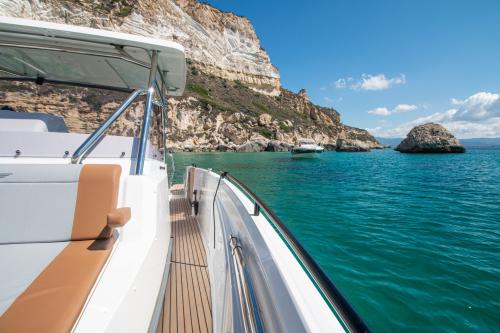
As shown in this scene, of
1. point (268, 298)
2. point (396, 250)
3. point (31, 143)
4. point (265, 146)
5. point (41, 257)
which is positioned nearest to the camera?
point (268, 298)

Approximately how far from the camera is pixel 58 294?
1048 mm

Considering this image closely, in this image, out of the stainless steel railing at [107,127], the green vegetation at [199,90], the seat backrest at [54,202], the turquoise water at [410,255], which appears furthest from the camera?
the green vegetation at [199,90]

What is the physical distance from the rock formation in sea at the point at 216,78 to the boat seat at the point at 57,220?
41662 mm

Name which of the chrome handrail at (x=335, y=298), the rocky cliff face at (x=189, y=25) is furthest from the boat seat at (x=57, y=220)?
the rocky cliff face at (x=189, y=25)

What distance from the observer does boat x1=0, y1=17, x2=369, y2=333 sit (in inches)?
37.7

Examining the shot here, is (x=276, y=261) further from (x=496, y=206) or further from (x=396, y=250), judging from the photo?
(x=496, y=206)

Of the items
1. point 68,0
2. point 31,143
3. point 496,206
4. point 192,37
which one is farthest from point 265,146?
point 31,143

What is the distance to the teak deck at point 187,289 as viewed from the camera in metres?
1.77

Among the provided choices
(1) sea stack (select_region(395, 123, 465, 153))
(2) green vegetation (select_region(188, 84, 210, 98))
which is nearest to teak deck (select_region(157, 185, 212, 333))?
(2) green vegetation (select_region(188, 84, 210, 98))

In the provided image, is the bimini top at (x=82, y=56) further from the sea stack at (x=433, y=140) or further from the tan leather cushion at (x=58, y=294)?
the sea stack at (x=433, y=140)

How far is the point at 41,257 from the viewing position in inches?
52.4

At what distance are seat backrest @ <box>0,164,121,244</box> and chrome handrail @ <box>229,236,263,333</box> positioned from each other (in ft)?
2.89

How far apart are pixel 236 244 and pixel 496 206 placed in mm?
11068

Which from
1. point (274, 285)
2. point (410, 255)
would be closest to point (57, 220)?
point (274, 285)
